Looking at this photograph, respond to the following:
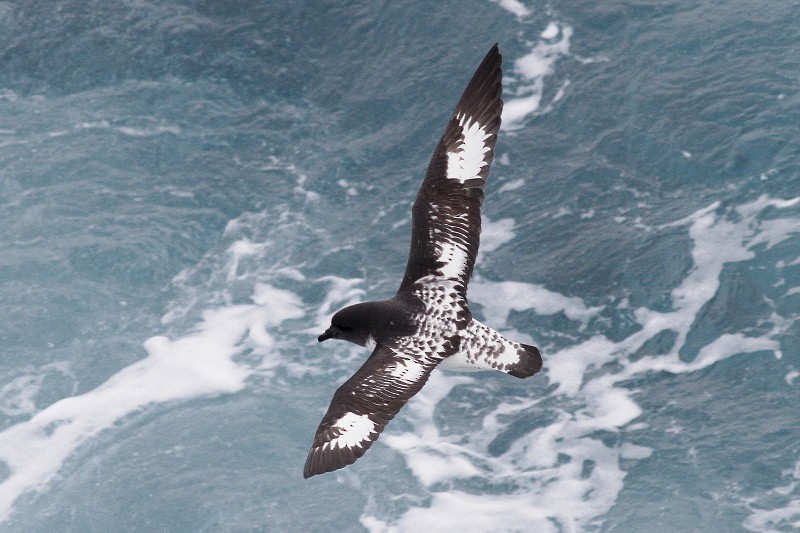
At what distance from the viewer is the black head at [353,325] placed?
1326 centimetres

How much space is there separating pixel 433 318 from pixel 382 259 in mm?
5357

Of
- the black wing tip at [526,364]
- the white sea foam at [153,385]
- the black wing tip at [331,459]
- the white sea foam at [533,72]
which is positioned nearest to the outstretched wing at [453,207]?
the black wing tip at [526,364]

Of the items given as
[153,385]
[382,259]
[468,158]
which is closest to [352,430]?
[468,158]

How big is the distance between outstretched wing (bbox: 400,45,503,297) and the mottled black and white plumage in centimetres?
1

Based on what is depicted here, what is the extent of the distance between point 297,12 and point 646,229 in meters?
7.66

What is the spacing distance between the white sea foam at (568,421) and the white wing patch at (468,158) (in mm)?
4211

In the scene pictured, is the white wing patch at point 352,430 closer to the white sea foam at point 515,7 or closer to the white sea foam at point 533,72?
the white sea foam at point 533,72

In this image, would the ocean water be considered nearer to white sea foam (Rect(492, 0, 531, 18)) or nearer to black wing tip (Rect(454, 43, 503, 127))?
white sea foam (Rect(492, 0, 531, 18))

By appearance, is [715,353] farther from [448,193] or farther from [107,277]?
[107,277]

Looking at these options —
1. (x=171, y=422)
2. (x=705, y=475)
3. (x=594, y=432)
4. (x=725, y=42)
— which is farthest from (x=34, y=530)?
(x=725, y=42)

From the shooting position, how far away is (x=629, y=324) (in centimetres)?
1722

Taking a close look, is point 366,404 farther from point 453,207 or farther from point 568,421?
point 568,421

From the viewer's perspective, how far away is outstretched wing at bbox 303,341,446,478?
467 inches

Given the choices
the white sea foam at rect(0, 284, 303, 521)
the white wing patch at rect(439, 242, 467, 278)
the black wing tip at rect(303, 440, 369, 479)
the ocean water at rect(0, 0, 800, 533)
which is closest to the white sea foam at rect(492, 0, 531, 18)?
the ocean water at rect(0, 0, 800, 533)
